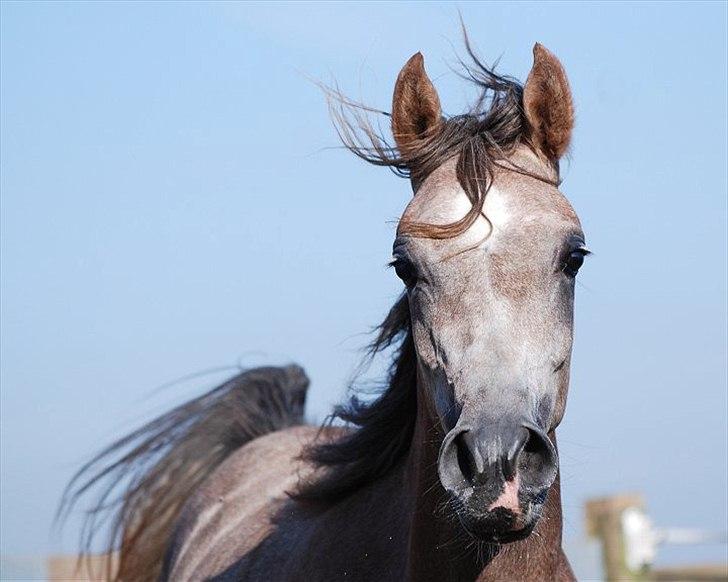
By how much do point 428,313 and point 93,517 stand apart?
3.95 meters

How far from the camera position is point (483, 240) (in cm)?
310

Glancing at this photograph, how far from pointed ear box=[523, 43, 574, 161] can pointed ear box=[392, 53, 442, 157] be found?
294 mm

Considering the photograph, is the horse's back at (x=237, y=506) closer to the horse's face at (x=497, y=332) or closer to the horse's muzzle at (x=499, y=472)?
the horse's face at (x=497, y=332)

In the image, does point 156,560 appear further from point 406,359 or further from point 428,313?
point 428,313

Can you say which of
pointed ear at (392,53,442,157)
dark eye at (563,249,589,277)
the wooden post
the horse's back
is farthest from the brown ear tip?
the wooden post

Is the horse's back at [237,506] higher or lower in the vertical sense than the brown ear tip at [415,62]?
lower

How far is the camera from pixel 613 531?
7.29 meters

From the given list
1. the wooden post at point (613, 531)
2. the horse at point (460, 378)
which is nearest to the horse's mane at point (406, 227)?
the horse at point (460, 378)

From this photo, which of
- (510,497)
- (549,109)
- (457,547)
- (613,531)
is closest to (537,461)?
(510,497)

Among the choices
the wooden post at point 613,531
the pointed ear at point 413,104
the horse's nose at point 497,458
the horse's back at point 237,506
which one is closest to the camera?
the horse's nose at point 497,458

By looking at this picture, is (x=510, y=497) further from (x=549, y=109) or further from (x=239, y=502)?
(x=239, y=502)

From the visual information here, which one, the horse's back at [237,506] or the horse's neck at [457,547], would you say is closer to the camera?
the horse's neck at [457,547]

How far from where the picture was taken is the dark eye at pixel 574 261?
10.4ft

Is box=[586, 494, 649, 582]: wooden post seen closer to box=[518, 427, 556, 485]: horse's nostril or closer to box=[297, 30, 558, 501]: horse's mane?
box=[297, 30, 558, 501]: horse's mane
